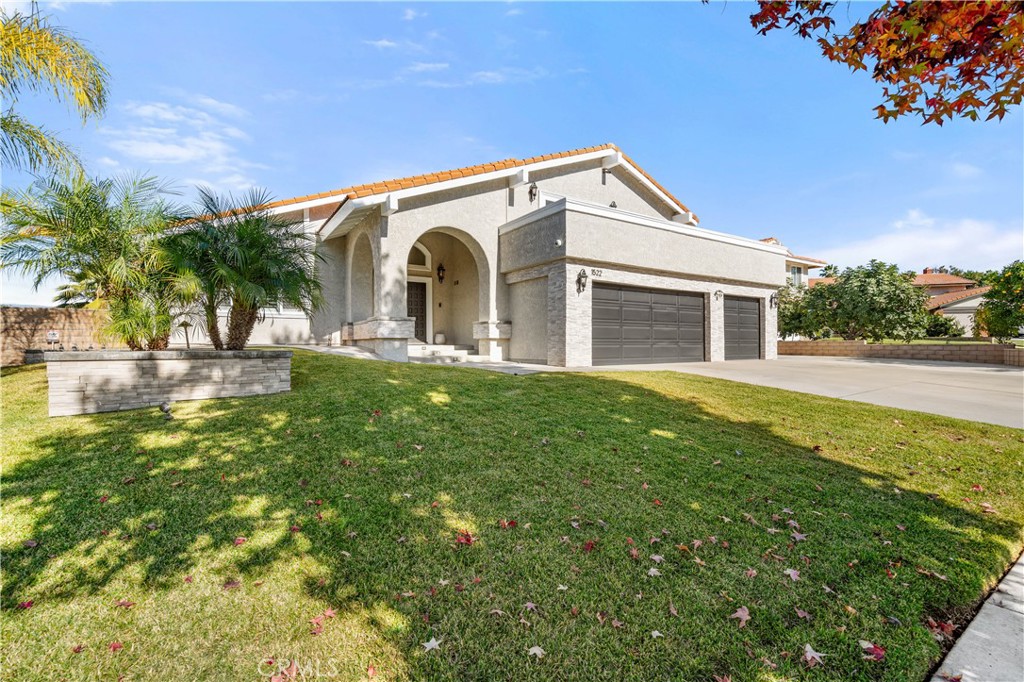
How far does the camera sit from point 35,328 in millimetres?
11594

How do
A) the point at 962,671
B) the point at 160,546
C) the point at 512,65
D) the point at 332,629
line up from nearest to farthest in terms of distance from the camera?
the point at 962,671 < the point at 332,629 < the point at 160,546 < the point at 512,65

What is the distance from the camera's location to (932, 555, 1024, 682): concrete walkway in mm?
2248

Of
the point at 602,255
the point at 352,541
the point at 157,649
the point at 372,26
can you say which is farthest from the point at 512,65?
the point at 157,649

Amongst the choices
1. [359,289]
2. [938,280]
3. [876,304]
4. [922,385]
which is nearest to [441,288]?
[359,289]

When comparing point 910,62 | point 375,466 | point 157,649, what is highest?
point 910,62

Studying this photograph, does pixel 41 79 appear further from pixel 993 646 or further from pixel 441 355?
pixel 993 646

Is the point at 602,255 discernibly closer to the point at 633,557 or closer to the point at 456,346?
the point at 456,346

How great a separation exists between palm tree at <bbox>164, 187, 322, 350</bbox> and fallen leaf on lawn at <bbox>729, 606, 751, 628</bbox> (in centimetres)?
701

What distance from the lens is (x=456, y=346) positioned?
52.0ft

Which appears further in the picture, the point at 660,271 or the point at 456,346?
the point at 456,346

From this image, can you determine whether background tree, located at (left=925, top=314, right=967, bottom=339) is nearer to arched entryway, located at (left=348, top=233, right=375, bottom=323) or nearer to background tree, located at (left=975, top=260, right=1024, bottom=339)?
background tree, located at (left=975, top=260, right=1024, bottom=339)

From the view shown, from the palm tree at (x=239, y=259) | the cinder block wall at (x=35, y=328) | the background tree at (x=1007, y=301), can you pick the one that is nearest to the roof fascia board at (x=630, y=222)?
the background tree at (x=1007, y=301)

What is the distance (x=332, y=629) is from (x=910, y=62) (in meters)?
5.75

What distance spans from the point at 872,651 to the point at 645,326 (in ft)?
41.0
